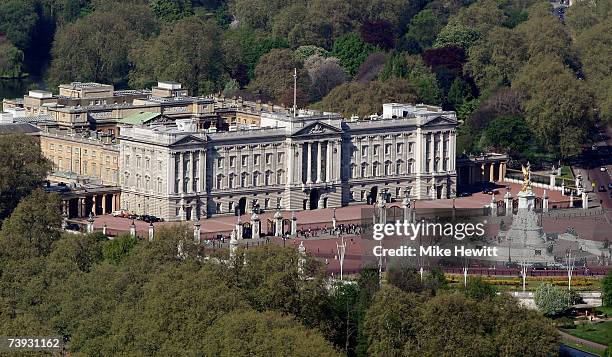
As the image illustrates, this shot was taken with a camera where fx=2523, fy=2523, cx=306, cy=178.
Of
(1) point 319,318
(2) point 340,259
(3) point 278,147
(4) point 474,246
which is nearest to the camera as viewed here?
(1) point 319,318

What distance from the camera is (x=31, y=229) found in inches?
4980

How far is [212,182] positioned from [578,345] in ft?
131

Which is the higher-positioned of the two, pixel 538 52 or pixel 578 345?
pixel 538 52

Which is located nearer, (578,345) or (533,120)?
(578,345)

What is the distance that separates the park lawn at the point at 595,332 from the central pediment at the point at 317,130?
38.0m

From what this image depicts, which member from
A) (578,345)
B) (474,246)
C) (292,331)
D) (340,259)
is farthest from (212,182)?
(292,331)

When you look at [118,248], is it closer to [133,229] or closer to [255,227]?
[133,229]

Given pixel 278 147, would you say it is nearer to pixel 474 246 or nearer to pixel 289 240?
pixel 289 240

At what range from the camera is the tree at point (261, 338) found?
101 m

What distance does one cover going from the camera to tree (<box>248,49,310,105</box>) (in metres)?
193

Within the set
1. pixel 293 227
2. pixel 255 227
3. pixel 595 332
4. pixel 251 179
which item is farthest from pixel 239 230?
pixel 595 332

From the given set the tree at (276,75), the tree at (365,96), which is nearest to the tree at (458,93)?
the tree at (365,96)

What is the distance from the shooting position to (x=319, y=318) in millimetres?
110938

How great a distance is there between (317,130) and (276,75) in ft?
129
